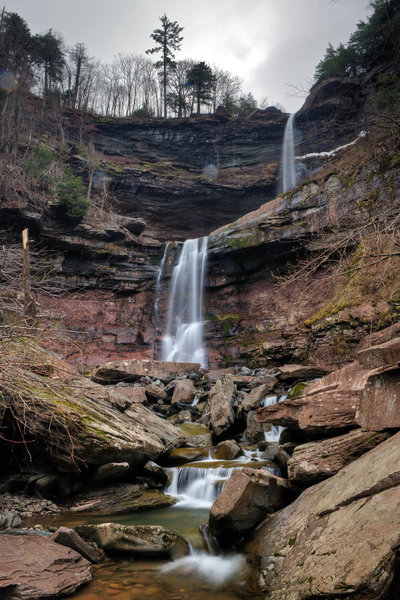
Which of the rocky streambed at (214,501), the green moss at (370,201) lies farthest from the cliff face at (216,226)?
the rocky streambed at (214,501)

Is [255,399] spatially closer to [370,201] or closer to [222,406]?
[222,406]

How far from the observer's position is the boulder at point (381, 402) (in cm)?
390

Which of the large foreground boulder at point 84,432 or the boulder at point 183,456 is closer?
the large foreground boulder at point 84,432

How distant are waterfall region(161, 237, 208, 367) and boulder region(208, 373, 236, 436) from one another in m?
11.8

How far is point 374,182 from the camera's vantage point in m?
15.7

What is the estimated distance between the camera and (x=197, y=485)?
262 inches

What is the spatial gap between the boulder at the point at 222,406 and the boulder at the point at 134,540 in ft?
14.3

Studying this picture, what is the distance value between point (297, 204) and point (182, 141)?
654 inches

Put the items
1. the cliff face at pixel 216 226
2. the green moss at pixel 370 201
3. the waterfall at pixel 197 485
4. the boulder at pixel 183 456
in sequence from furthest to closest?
the cliff face at pixel 216 226
the green moss at pixel 370 201
the boulder at pixel 183 456
the waterfall at pixel 197 485

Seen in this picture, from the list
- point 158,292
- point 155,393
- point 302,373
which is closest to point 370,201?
point 302,373

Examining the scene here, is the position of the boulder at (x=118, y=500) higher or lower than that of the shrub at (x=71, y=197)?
lower

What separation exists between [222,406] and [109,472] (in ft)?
12.2

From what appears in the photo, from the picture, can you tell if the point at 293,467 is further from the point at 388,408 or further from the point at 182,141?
the point at 182,141

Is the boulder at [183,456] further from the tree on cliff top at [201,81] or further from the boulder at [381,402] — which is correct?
the tree on cliff top at [201,81]
